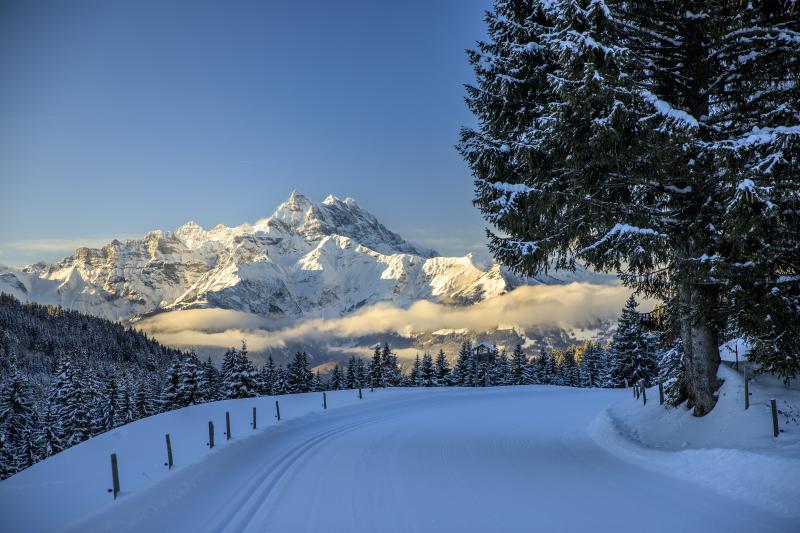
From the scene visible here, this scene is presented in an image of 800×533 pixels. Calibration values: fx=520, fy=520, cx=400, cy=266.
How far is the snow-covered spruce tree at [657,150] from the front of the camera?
840 centimetres

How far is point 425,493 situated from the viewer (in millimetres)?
8703

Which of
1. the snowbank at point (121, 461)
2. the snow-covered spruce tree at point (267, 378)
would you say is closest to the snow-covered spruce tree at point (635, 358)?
the snowbank at point (121, 461)

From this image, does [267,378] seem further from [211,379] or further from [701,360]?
[701,360]

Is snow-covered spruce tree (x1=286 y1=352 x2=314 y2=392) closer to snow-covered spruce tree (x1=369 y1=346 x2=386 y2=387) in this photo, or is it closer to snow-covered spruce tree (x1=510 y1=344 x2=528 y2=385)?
snow-covered spruce tree (x1=369 y1=346 x2=386 y2=387)

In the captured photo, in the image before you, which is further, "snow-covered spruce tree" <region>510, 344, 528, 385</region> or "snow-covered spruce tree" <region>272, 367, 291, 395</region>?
"snow-covered spruce tree" <region>510, 344, 528, 385</region>

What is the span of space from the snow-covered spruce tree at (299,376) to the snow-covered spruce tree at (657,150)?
51.4 m

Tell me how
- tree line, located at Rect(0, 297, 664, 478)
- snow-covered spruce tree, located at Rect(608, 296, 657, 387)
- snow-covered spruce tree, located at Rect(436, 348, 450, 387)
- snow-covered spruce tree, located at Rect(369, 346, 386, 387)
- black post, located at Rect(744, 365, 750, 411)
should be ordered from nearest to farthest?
black post, located at Rect(744, 365, 750, 411)
tree line, located at Rect(0, 297, 664, 478)
snow-covered spruce tree, located at Rect(608, 296, 657, 387)
snow-covered spruce tree, located at Rect(369, 346, 386, 387)
snow-covered spruce tree, located at Rect(436, 348, 450, 387)

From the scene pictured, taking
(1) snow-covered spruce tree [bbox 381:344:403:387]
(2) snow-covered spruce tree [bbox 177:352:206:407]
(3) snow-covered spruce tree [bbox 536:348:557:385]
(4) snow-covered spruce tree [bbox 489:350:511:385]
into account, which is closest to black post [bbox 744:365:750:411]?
(2) snow-covered spruce tree [bbox 177:352:206:407]

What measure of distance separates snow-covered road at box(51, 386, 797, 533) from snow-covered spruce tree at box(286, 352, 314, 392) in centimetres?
4586

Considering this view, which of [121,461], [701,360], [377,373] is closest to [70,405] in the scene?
[377,373]

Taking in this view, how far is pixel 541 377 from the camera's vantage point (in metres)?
71.3

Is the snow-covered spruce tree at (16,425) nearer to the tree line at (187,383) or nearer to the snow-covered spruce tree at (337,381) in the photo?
the tree line at (187,383)

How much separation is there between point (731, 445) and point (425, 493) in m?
5.82

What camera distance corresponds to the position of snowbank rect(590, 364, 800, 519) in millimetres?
7348
